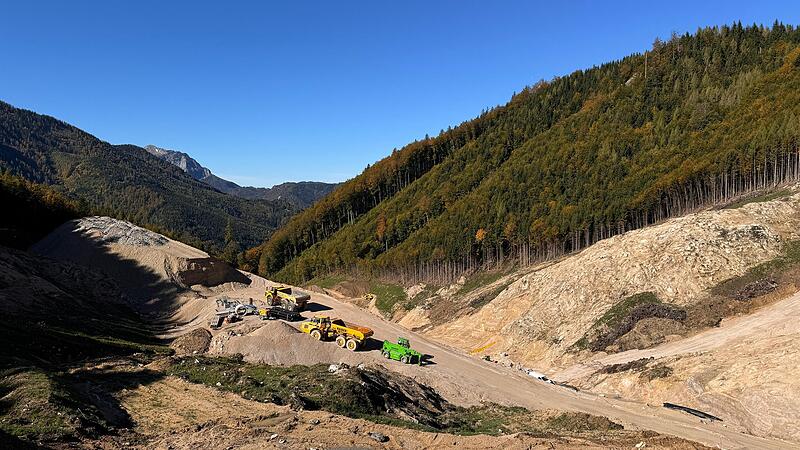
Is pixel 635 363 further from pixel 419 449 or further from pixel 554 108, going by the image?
pixel 554 108

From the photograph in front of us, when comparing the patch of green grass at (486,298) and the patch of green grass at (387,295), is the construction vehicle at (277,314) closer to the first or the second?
the patch of green grass at (486,298)

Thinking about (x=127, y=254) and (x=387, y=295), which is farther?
(x=387, y=295)

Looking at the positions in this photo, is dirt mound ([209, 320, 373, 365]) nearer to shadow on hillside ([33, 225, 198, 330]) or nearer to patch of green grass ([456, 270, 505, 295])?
shadow on hillside ([33, 225, 198, 330])

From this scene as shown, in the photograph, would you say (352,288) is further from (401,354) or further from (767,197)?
(767,197)

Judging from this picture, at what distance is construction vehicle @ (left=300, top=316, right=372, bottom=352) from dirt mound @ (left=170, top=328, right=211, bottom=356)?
A: 8.30m

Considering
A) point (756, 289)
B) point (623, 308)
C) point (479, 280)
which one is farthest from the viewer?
point (479, 280)

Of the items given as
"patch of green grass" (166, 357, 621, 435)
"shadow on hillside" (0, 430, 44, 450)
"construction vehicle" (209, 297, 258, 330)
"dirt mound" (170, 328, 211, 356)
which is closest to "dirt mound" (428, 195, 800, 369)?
"patch of green grass" (166, 357, 621, 435)

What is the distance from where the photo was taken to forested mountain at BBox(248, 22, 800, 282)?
7062 cm

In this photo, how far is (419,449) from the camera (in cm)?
1711

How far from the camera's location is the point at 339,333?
35125mm

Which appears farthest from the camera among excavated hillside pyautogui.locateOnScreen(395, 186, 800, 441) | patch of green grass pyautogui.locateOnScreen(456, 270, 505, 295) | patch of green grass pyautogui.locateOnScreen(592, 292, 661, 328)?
patch of green grass pyautogui.locateOnScreen(456, 270, 505, 295)

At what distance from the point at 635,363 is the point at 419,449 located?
85.0ft

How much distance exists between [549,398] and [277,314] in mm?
25889

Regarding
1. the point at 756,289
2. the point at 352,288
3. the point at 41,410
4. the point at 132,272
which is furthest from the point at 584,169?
the point at 41,410
